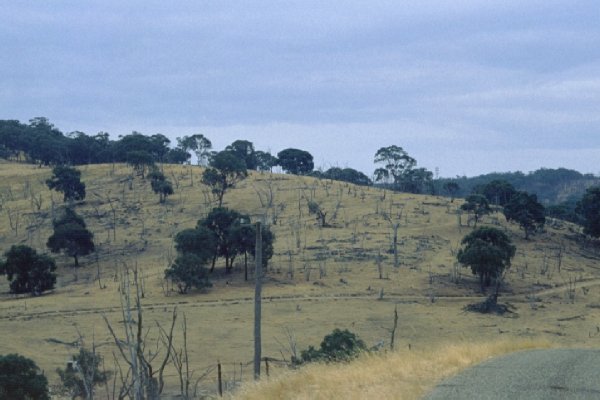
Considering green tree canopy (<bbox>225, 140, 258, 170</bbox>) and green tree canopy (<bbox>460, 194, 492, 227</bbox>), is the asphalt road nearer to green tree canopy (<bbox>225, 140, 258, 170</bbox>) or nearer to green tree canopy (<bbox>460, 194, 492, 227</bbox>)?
green tree canopy (<bbox>460, 194, 492, 227</bbox>)

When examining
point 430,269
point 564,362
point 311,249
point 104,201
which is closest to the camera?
point 564,362

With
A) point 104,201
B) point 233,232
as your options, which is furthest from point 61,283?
point 104,201

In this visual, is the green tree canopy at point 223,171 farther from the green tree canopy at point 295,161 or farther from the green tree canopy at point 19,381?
the green tree canopy at point 19,381

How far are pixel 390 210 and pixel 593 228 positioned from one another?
23.8 metres

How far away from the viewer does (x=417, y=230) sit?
7912 centimetres

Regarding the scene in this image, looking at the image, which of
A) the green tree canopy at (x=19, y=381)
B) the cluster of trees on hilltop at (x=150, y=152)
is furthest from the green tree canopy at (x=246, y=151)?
the green tree canopy at (x=19, y=381)

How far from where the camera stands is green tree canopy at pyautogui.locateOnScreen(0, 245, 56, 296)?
6025 centimetres

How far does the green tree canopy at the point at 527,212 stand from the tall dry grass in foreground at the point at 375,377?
63.8 meters

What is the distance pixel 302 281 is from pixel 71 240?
25286mm

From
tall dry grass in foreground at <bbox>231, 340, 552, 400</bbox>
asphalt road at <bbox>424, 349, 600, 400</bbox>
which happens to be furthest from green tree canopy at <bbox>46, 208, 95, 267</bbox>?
asphalt road at <bbox>424, 349, 600, 400</bbox>

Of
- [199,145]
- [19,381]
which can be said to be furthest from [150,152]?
[19,381]

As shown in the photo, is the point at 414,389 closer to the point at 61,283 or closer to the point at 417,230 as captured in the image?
the point at 61,283

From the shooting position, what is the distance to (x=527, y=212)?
250ft

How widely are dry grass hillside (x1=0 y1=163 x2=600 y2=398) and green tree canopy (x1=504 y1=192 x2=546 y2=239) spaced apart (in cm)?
170
